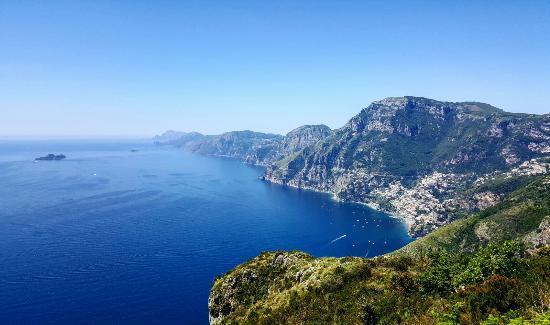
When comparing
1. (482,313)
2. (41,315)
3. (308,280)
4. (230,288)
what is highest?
(482,313)

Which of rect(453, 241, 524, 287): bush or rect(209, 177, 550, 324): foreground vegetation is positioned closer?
rect(209, 177, 550, 324): foreground vegetation

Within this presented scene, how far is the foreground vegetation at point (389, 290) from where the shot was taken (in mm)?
44156

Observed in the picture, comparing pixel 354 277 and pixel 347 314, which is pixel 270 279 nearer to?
pixel 354 277

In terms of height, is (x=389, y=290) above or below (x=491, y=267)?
below

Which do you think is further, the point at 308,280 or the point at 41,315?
the point at 41,315

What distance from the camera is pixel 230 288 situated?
84500 millimetres

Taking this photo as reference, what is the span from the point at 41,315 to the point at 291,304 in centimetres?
12973

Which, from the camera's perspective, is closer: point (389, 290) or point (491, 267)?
point (491, 267)

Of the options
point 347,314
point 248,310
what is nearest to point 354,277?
point 347,314

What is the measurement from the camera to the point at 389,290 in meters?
62.2

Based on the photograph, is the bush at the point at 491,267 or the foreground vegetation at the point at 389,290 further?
the bush at the point at 491,267

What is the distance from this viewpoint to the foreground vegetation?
44.2 meters

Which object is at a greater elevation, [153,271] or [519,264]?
[519,264]

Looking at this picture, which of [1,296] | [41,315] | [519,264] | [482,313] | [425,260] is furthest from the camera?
[1,296]
